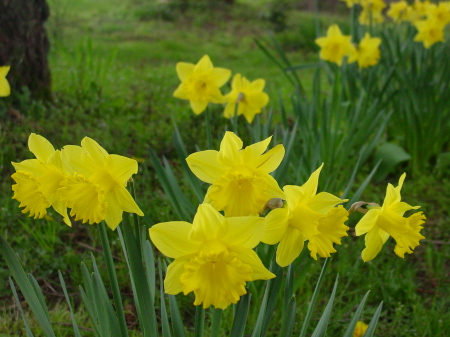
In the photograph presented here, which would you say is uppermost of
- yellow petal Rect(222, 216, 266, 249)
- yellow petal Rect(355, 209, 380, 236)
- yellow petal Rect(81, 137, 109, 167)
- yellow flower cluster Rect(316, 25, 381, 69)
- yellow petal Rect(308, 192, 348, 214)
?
yellow petal Rect(81, 137, 109, 167)

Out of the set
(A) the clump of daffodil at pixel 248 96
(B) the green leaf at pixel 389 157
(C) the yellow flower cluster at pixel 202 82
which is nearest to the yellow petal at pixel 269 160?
(C) the yellow flower cluster at pixel 202 82

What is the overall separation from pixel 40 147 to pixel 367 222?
0.65m

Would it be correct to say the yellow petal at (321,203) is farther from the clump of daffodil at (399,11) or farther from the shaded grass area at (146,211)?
the clump of daffodil at (399,11)

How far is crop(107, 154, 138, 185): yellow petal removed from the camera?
85 centimetres

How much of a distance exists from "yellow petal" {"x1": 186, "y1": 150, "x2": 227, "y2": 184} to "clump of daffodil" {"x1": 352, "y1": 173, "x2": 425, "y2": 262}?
0.30m

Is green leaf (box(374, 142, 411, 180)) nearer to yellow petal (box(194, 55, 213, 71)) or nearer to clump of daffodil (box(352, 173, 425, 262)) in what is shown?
yellow petal (box(194, 55, 213, 71))

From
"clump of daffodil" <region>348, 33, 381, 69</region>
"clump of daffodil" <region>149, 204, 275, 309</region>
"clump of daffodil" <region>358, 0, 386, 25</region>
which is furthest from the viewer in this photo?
"clump of daffodil" <region>358, 0, 386, 25</region>

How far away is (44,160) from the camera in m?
0.94

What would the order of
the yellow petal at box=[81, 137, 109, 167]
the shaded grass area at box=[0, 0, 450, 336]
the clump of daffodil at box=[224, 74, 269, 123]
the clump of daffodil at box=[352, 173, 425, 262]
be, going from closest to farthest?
1. the yellow petal at box=[81, 137, 109, 167]
2. the clump of daffodil at box=[352, 173, 425, 262]
3. the shaded grass area at box=[0, 0, 450, 336]
4. the clump of daffodil at box=[224, 74, 269, 123]

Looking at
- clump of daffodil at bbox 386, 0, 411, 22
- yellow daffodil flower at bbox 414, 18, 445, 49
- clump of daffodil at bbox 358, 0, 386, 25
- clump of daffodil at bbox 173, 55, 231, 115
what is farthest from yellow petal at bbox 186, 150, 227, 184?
clump of daffodil at bbox 386, 0, 411, 22

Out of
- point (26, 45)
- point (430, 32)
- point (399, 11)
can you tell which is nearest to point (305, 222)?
point (430, 32)

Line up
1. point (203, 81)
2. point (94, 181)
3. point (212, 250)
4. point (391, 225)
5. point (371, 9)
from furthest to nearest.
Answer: point (371, 9) → point (203, 81) → point (391, 225) → point (94, 181) → point (212, 250)

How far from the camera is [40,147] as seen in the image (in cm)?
93

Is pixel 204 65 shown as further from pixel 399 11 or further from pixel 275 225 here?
pixel 399 11
